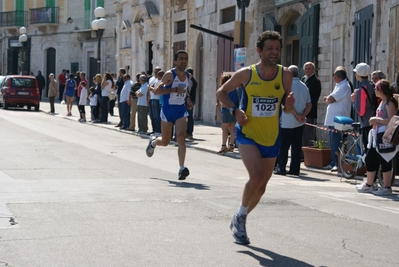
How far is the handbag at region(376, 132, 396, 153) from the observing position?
11.2m

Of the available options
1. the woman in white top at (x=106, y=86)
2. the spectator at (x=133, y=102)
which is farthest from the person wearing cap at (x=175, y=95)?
the woman in white top at (x=106, y=86)

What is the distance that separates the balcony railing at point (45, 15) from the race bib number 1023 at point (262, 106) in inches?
1896

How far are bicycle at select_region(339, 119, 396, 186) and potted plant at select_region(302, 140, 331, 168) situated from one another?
113cm

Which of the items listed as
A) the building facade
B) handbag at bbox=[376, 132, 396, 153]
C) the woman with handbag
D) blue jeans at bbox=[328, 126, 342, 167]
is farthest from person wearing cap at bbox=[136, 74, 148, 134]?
handbag at bbox=[376, 132, 396, 153]

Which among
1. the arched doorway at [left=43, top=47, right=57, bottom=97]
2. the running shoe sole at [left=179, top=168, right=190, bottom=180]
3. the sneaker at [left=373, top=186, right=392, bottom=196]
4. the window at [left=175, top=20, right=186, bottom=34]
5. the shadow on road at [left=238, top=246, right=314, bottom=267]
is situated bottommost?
the sneaker at [left=373, top=186, right=392, bottom=196]

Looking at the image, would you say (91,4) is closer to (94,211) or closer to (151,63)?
(151,63)

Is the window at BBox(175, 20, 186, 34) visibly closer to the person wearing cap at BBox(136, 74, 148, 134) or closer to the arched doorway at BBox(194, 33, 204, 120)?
the arched doorway at BBox(194, 33, 204, 120)

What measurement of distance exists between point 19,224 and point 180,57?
4868 mm

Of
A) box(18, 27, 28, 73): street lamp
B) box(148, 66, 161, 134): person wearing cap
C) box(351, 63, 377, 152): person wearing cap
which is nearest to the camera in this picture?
box(351, 63, 377, 152): person wearing cap

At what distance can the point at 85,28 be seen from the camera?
50.4m

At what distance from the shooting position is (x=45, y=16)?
5431 centimetres

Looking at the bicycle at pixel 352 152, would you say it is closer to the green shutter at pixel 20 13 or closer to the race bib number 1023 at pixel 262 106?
the race bib number 1023 at pixel 262 106

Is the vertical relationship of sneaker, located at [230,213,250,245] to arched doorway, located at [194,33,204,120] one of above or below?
below

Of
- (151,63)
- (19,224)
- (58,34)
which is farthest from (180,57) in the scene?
(58,34)
